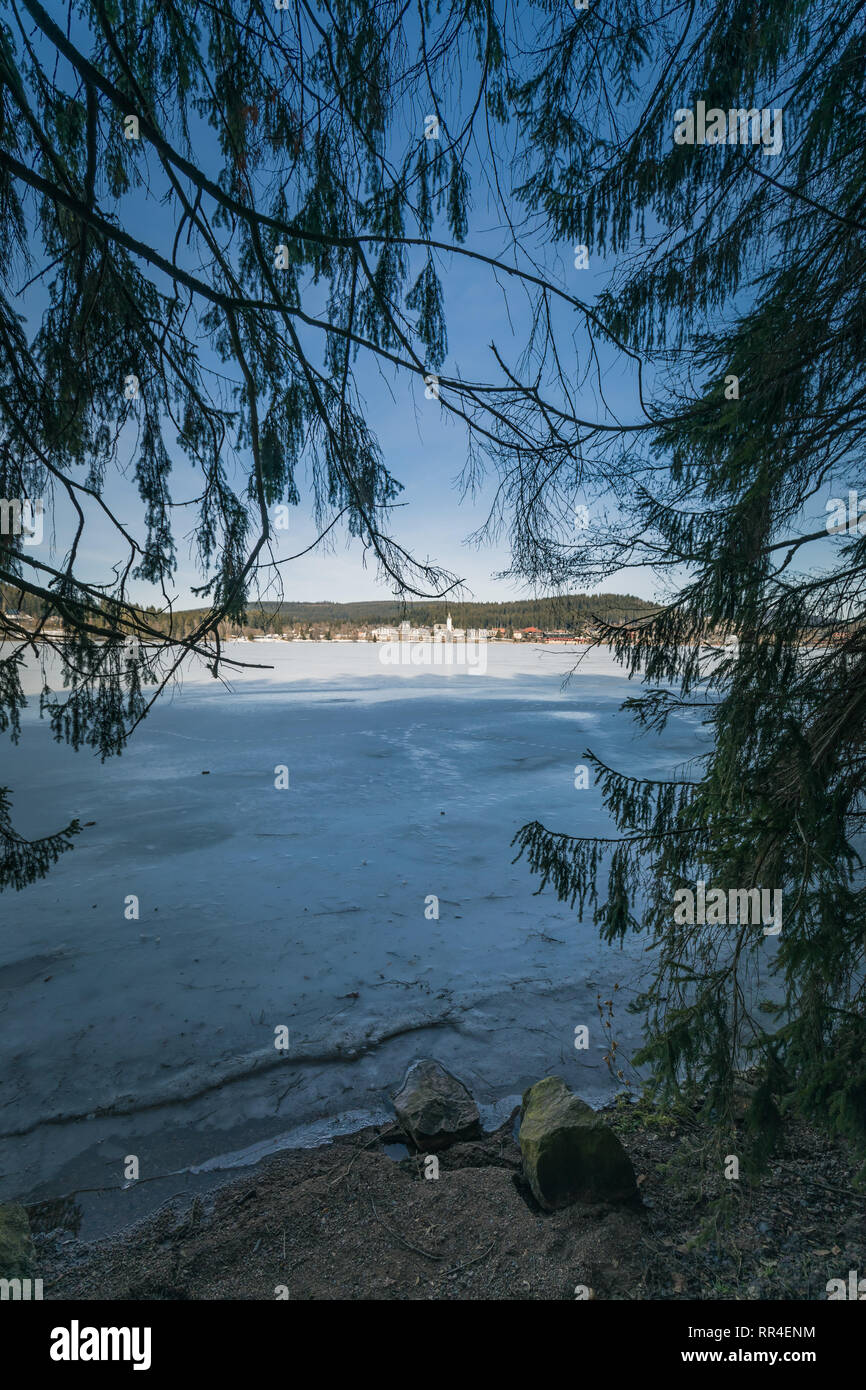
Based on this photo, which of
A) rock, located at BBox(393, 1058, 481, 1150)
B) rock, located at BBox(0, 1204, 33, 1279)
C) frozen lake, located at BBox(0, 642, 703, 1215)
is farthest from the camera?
frozen lake, located at BBox(0, 642, 703, 1215)

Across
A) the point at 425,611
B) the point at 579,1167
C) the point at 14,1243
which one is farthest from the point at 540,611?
the point at 14,1243

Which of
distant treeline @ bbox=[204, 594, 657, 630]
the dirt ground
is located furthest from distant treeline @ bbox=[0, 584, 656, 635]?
the dirt ground

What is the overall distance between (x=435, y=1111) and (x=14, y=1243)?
5.56 feet

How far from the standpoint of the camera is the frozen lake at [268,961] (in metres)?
2.92

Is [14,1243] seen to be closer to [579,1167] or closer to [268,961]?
[579,1167]

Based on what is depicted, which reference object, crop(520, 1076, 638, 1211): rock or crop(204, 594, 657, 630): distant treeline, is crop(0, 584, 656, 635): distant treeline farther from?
crop(520, 1076, 638, 1211): rock

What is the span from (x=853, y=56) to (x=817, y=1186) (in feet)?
13.6

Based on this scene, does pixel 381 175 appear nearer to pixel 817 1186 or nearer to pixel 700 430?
pixel 700 430

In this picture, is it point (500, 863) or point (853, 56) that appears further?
point (500, 863)

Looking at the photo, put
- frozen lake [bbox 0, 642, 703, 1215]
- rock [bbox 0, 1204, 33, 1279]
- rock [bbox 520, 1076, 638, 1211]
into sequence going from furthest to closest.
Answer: frozen lake [bbox 0, 642, 703, 1215] < rock [bbox 520, 1076, 638, 1211] < rock [bbox 0, 1204, 33, 1279]

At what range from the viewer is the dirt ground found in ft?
6.44

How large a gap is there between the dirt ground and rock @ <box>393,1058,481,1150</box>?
0.10 metres
